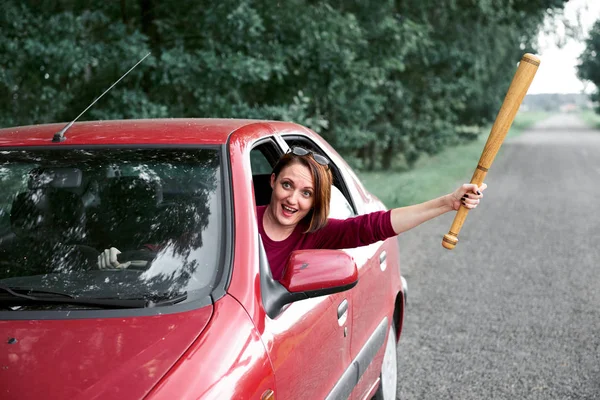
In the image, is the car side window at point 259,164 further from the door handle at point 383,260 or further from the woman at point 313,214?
the woman at point 313,214

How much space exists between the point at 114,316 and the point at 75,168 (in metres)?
0.85

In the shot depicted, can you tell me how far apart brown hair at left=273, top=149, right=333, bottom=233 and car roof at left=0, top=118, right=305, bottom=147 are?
0.25 metres

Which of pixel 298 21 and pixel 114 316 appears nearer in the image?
pixel 114 316

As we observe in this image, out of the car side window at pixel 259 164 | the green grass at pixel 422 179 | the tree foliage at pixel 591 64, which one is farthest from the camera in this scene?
the tree foliage at pixel 591 64

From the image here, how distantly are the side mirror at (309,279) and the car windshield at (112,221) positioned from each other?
0.21 m

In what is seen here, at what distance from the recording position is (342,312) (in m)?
3.04

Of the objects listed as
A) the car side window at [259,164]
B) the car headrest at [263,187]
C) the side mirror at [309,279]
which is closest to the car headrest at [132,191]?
the side mirror at [309,279]

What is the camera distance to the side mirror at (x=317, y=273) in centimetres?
242

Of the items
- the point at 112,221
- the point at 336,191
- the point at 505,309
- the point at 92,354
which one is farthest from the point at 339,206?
the point at 505,309

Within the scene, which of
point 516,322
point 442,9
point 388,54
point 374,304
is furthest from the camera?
point 442,9

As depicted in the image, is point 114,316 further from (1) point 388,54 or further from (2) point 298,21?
(1) point 388,54

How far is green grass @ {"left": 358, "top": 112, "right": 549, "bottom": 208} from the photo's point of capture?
14.9m

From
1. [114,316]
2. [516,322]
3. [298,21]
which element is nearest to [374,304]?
[114,316]

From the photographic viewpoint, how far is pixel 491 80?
1328 inches
